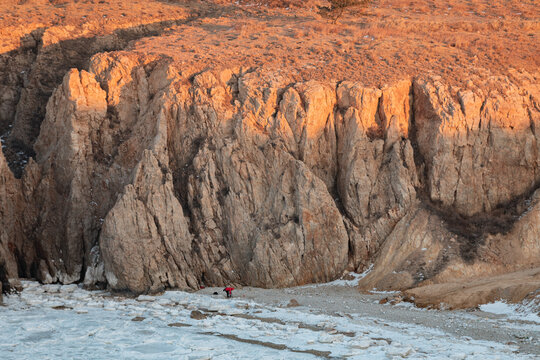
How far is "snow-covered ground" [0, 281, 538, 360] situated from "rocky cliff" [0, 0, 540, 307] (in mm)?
4621

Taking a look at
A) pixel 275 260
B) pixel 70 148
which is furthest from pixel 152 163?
pixel 275 260

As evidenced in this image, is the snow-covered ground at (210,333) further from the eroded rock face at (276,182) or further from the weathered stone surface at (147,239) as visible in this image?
the eroded rock face at (276,182)

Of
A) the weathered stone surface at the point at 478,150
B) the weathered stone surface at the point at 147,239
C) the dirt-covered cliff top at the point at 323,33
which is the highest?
the dirt-covered cliff top at the point at 323,33

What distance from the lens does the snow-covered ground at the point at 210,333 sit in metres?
18.1

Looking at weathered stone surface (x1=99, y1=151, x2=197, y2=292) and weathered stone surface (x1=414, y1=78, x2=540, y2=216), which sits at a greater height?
weathered stone surface (x1=414, y1=78, x2=540, y2=216)

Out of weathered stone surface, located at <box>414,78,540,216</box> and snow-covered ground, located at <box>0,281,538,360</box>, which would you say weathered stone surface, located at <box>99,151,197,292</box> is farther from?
weathered stone surface, located at <box>414,78,540,216</box>

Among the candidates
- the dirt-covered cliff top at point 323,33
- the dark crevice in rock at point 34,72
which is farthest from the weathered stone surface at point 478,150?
the dark crevice in rock at point 34,72

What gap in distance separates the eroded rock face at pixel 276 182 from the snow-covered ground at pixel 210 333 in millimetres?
4785

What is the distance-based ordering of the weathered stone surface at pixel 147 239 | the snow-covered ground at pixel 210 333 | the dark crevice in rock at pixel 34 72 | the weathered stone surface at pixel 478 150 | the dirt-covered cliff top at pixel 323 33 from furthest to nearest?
the dark crevice in rock at pixel 34 72
the dirt-covered cliff top at pixel 323 33
the weathered stone surface at pixel 478 150
the weathered stone surface at pixel 147 239
the snow-covered ground at pixel 210 333

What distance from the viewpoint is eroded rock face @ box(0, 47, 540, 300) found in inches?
1184

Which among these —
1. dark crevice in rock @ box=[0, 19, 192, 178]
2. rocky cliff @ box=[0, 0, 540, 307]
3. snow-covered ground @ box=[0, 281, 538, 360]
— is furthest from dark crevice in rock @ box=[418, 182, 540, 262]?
dark crevice in rock @ box=[0, 19, 192, 178]

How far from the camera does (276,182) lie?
103ft

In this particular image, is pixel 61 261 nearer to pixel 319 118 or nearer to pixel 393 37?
pixel 319 118

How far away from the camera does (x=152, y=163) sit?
103 feet
